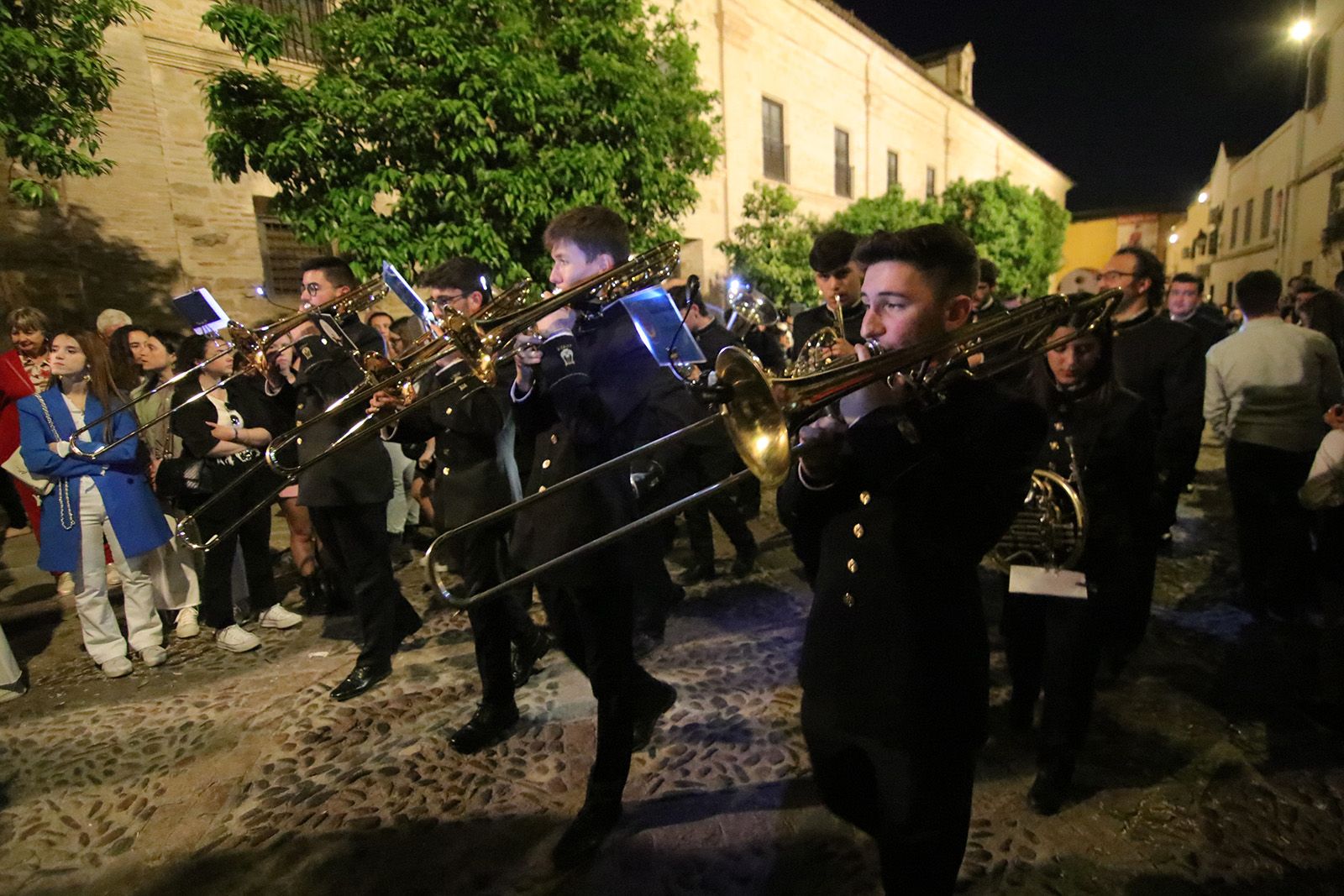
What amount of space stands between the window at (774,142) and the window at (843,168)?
12.1 ft

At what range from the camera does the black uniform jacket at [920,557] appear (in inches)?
63.6

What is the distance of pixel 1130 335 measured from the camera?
4.95 metres

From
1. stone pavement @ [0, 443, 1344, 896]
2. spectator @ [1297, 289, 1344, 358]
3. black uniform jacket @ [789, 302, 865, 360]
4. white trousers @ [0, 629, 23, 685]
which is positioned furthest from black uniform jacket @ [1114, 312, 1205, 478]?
white trousers @ [0, 629, 23, 685]

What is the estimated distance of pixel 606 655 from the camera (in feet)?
8.95

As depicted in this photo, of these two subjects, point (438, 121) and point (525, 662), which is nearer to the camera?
point (525, 662)

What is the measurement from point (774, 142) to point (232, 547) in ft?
59.7

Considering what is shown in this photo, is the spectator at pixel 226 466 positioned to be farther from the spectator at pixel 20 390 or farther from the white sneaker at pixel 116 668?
the spectator at pixel 20 390

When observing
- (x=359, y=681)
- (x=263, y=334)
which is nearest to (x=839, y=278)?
(x=263, y=334)

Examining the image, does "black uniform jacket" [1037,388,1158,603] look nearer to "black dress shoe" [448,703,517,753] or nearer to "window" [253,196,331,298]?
"black dress shoe" [448,703,517,753]

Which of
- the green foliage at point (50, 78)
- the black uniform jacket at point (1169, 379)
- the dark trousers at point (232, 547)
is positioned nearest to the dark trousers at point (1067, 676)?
the black uniform jacket at point (1169, 379)

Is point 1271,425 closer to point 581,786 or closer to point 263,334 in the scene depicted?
point 581,786

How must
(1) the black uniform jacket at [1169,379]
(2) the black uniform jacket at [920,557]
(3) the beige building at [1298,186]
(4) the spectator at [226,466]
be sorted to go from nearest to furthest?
(2) the black uniform jacket at [920,557], (4) the spectator at [226,466], (1) the black uniform jacket at [1169,379], (3) the beige building at [1298,186]

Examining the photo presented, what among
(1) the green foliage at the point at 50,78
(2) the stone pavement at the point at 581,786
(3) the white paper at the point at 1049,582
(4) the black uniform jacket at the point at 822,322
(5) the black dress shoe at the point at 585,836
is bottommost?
(2) the stone pavement at the point at 581,786

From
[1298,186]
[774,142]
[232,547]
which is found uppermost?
[774,142]
